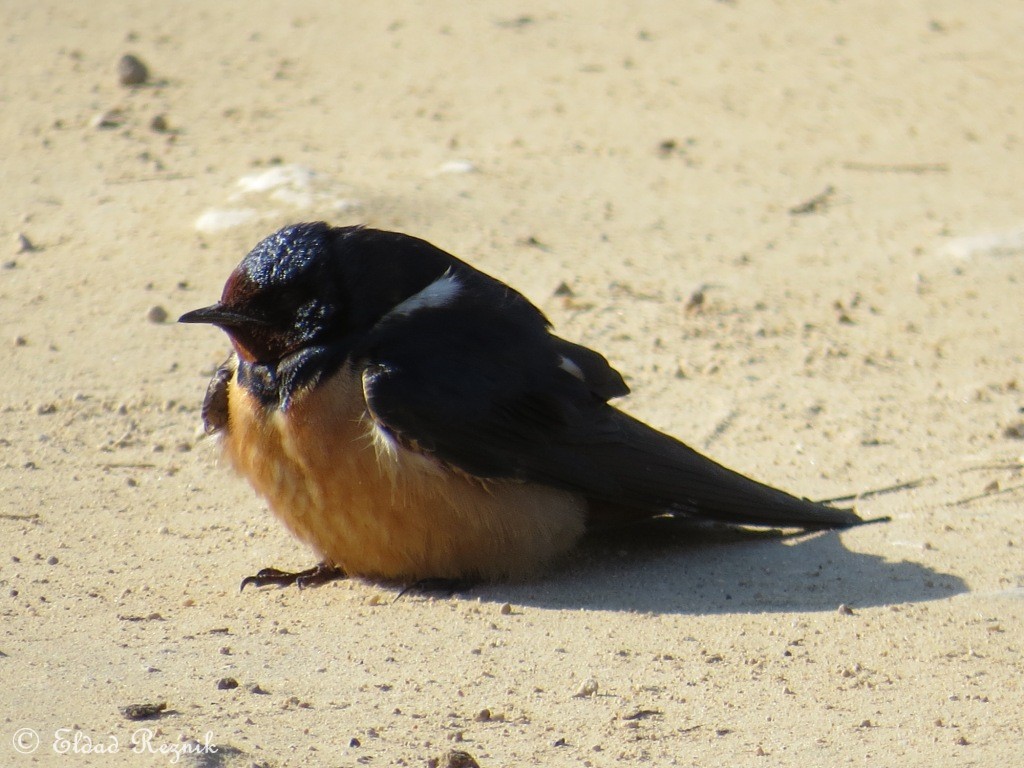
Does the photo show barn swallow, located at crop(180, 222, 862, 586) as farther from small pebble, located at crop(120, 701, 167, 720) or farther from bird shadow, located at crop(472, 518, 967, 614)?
small pebble, located at crop(120, 701, 167, 720)

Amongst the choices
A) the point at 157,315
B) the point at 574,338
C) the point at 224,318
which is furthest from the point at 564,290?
the point at 224,318

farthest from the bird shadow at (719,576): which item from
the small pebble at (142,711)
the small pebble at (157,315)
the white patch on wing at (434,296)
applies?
the small pebble at (157,315)

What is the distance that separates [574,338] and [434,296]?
6.79 ft

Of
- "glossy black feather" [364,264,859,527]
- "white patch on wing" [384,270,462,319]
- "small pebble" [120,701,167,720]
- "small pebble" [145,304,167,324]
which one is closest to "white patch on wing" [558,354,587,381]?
"glossy black feather" [364,264,859,527]

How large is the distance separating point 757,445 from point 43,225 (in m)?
3.88

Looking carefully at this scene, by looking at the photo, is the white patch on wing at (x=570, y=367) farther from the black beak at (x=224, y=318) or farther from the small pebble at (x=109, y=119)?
the small pebble at (x=109, y=119)

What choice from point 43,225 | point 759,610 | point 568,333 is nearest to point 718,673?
point 759,610

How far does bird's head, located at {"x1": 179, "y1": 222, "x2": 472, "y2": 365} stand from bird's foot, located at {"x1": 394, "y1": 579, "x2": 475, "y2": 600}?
78cm

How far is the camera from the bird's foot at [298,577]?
4895 mm

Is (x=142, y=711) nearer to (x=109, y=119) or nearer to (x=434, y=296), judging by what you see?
(x=434, y=296)

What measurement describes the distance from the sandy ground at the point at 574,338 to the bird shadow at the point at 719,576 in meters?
0.02

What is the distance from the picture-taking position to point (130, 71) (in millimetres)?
9742

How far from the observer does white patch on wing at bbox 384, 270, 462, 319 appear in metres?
4.87

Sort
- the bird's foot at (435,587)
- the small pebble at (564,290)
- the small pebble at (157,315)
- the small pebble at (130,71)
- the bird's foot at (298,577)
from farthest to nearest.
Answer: the small pebble at (130,71)
the small pebble at (564,290)
the small pebble at (157,315)
the bird's foot at (298,577)
the bird's foot at (435,587)
